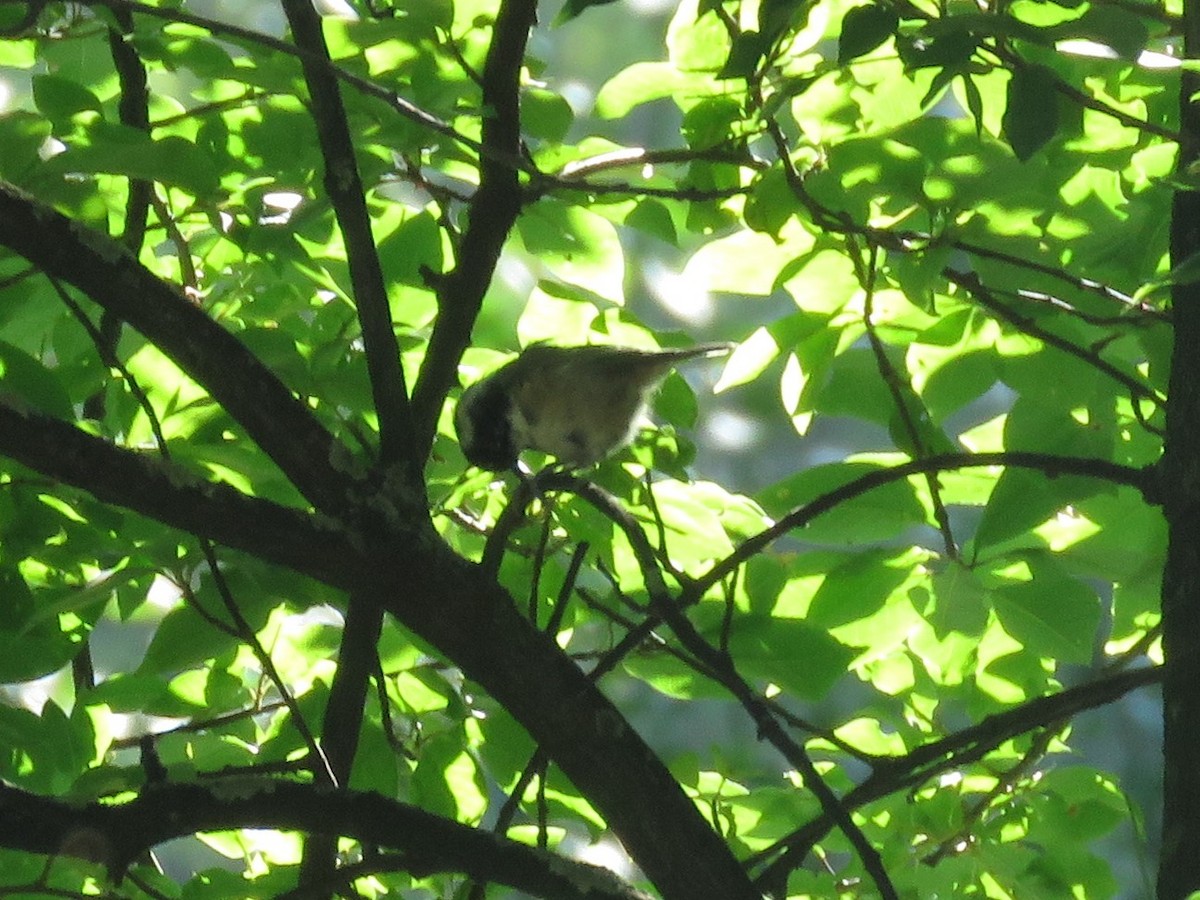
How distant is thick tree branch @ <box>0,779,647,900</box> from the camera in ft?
2.55

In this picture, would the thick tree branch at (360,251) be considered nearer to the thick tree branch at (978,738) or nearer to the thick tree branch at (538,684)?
the thick tree branch at (538,684)

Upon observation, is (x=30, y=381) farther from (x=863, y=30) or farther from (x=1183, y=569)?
(x=1183, y=569)

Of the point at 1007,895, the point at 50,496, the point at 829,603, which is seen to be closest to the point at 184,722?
the point at 50,496

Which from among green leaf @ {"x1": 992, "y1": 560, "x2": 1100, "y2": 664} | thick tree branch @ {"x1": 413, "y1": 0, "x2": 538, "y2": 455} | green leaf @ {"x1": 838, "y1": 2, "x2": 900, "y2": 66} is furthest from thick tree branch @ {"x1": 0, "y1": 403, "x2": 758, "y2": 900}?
green leaf @ {"x1": 838, "y1": 2, "x2": 900, "y2": 66}

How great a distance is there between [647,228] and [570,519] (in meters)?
0.23

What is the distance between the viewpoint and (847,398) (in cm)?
103

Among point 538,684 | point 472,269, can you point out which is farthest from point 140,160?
point 538,684

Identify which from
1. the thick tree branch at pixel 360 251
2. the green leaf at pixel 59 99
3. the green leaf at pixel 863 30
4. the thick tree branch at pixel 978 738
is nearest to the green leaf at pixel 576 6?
the green leaf at pixel 863 30

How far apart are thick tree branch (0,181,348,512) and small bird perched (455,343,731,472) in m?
0.31

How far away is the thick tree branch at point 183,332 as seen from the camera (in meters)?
0.85

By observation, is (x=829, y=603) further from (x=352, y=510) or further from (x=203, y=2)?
(x=203, y=2)

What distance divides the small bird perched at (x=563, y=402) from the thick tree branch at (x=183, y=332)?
310mm

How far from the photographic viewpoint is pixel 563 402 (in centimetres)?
137

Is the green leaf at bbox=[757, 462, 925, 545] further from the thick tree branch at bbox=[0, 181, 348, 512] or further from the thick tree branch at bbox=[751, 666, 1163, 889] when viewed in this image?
the thick tree branch at bbox=[0, 181, 348, 512]
